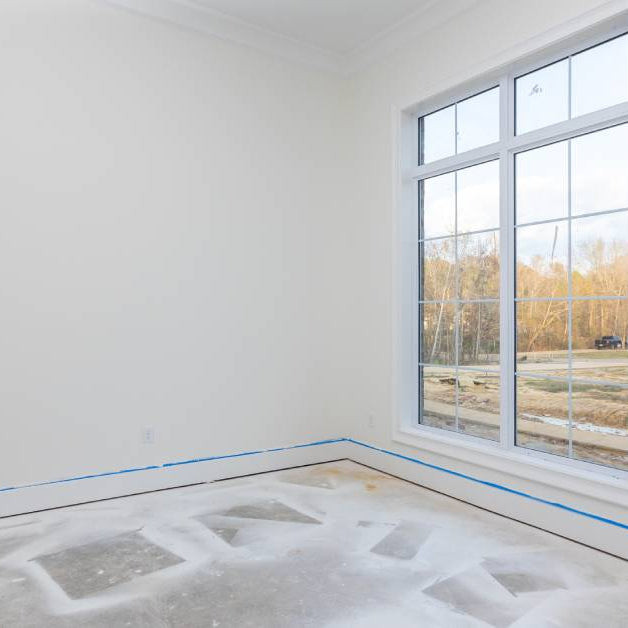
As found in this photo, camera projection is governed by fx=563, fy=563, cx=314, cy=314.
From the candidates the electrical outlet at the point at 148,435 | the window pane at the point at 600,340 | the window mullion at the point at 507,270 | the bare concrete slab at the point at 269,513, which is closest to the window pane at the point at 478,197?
the window mullion at the point at 507,270

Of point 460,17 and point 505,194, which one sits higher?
point 460,17

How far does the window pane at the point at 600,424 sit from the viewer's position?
9.03ft

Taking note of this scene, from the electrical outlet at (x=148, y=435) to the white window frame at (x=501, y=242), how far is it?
64.4 inches

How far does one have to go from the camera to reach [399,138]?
13.0 ft

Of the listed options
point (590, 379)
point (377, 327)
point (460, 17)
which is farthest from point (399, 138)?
→ point (590, 379)

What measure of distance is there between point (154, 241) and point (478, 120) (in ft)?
7.19

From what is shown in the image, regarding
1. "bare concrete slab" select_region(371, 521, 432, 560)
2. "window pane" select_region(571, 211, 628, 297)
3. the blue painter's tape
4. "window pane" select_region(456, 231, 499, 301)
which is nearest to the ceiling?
"window pane" select_region(456, 231, 499, 301)

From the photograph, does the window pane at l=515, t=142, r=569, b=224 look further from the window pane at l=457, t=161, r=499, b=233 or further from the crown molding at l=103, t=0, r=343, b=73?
the crown molding at l=103, t=0, r=343, b=73

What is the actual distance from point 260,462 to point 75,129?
2.49 meters

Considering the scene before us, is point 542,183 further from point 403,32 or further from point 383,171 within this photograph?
point 403,32

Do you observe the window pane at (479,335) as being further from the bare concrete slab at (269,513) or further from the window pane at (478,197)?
the bare concrete slab at (269,513)

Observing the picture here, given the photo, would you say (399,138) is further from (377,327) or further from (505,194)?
(377,327)

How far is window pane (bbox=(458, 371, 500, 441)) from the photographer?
3400 millimetres

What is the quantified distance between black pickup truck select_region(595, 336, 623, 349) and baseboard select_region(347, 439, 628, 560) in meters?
0.76
